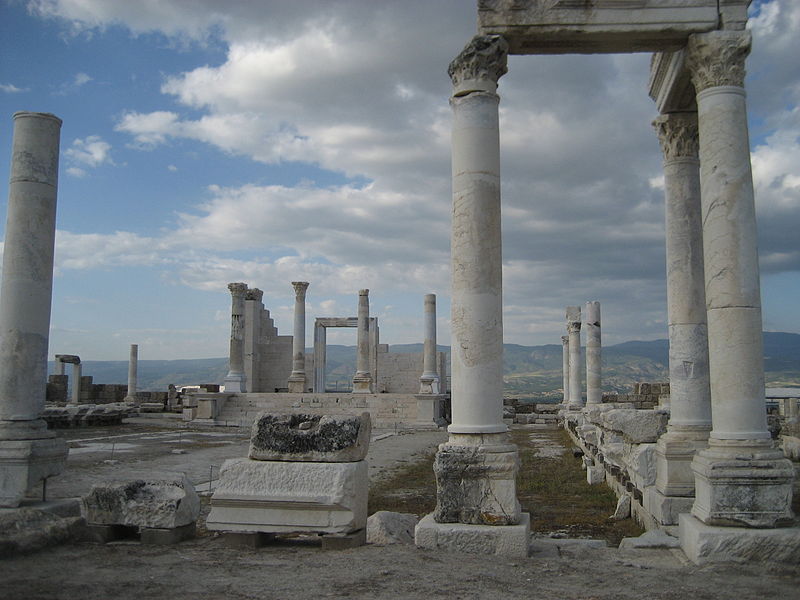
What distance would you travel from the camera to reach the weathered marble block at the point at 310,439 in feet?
23.0

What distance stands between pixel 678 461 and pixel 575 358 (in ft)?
73.6

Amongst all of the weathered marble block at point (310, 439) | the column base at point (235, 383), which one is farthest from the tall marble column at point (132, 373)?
the weathered marble block at point (310, 439)

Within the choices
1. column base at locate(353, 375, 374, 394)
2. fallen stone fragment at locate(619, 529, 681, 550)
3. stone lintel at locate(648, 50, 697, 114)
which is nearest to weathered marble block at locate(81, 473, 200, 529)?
fallen stone fragment at locate(619, 529, 681, 550)

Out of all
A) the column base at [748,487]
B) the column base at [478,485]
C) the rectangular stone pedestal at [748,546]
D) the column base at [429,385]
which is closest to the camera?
the rectangular stone pedestal at [748,546]

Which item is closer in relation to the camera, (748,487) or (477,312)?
(748,487)

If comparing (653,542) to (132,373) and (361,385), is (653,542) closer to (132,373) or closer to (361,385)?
(361,385)

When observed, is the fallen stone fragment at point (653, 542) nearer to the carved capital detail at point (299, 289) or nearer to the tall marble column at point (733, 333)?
the tall marble column at point (733, 333)

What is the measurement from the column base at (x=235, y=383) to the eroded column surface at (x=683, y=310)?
26.0m

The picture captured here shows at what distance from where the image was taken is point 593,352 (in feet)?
88.7

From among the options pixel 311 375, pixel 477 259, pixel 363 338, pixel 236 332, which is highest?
pixel 236 332

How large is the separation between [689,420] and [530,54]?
15.9ft

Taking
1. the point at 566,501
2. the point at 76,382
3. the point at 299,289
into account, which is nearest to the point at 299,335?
the point at 299,289

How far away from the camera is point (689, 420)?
8461mm

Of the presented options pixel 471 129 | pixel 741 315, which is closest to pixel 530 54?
pixel 471 129
